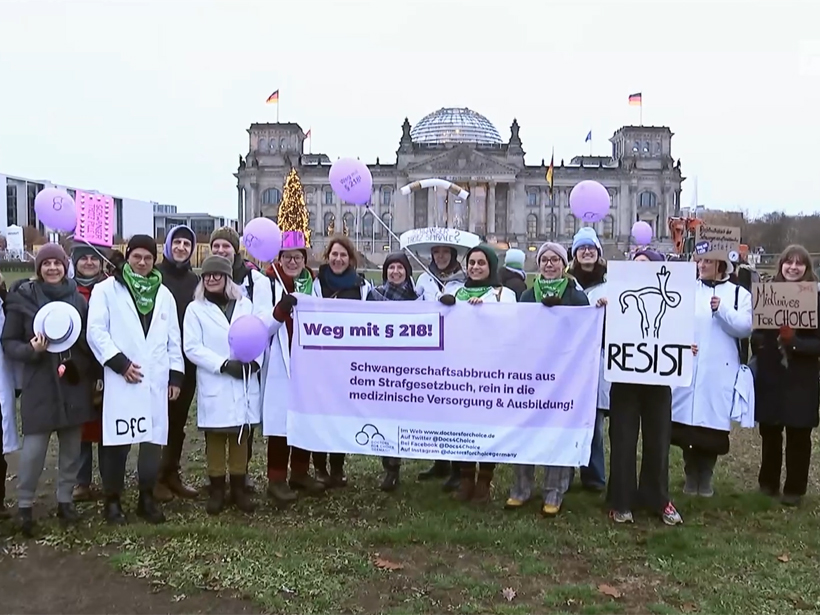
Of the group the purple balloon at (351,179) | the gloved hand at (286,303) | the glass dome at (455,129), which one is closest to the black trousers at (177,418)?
the gloved hand at (286,303)

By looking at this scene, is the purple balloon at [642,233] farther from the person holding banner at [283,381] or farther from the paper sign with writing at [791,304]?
the person holding banner at [283,381]

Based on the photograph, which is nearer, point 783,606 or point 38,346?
point 783,606

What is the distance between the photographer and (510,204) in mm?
→ 99938

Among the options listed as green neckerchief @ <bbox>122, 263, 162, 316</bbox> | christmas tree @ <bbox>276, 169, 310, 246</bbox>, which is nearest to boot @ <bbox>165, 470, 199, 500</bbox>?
green neckerchief @ <bbox>122, 263, 162, 316</bbox>

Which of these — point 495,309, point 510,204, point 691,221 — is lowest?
point 495,309

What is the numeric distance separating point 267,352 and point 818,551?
4516mm

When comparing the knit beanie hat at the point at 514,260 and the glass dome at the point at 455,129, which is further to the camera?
the glass dome at the point at 455,129

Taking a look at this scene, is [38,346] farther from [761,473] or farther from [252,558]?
[761,473]

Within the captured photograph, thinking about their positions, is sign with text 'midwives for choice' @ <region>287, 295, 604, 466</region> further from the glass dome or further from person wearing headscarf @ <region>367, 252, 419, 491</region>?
the glass dome

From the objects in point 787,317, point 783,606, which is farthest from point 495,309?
point 783,606

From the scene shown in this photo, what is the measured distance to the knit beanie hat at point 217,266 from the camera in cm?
608

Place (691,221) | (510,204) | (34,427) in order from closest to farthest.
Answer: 1. (34,427)
2. (691,221)
3. (510,204)

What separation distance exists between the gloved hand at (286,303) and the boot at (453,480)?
2200 millimetres

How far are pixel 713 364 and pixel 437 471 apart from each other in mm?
2755
